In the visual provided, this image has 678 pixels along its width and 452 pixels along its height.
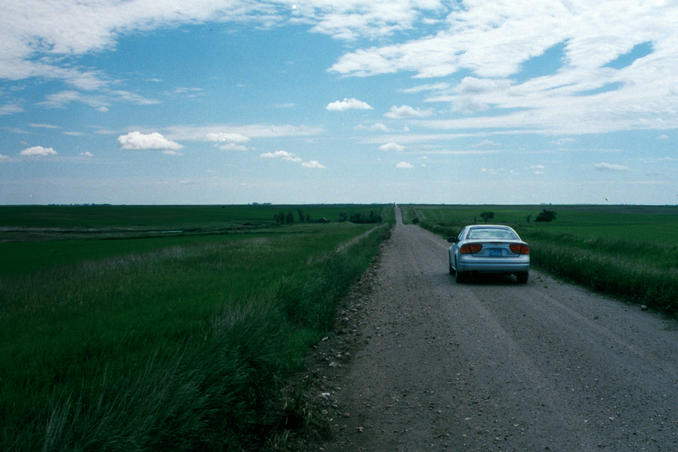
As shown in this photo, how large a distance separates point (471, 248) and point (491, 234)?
45.0 inches

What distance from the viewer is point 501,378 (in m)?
5.97

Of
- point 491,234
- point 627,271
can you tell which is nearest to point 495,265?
point 491,234

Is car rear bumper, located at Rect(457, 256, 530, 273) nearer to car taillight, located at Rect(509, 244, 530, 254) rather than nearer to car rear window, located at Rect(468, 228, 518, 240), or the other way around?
car taillight, located at Rect(509, 244, 530, 254)

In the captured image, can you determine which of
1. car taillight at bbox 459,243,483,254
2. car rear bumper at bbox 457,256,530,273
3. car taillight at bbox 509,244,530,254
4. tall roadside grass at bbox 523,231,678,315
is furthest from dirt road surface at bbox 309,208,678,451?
car taillight at bbox 459,243,483,254

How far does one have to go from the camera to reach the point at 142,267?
16.0 metres

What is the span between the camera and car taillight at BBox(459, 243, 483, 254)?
47.3ft

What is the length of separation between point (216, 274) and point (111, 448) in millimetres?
11238

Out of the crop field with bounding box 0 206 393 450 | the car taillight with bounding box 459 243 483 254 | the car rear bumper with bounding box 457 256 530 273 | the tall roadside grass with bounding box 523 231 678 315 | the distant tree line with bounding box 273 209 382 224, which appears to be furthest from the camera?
the distant tree line with bounding box 273 209 382 224

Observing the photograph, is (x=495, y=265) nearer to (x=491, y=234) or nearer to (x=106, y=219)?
(x=491, y=234)

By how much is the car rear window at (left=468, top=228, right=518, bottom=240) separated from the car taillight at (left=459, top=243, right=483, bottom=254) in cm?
47

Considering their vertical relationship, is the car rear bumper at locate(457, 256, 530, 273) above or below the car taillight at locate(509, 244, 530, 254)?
below

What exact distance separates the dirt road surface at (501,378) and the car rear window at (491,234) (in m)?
3.97

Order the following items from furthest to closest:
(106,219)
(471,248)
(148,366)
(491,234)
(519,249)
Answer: (106,219) < (491,234) < (471,248) < (519,249) < (148,366)

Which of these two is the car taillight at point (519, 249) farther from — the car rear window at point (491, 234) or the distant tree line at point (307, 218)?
the distant tree line at point (307, 218)
